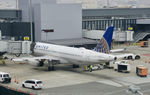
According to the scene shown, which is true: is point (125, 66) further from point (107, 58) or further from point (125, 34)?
point (125, 34)

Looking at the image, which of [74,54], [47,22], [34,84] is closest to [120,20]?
[47,22]

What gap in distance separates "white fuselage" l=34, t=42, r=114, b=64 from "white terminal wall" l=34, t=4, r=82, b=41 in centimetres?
2709

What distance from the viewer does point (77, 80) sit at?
55.2 m

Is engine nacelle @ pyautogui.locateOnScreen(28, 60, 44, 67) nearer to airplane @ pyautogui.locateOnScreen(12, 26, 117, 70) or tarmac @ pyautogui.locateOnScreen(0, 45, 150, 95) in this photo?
airplane @ pyautogui.locateOnScreen(12, 26, 117, 70)

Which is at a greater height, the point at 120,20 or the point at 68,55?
the point at 120,20

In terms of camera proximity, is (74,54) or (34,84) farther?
(74,54)

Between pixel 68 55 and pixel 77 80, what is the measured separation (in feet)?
29.8

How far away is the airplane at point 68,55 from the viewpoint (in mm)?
56562

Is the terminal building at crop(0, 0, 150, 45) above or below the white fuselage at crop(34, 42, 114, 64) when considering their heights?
above

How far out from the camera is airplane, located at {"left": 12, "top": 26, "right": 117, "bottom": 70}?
56562 mm

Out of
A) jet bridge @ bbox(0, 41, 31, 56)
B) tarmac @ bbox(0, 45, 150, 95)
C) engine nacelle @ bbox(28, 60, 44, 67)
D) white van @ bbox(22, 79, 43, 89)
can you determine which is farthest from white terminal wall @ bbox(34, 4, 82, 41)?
white van @ bbox(22, 79, 43, 89)

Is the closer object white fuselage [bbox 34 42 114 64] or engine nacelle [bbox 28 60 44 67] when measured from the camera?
white fuselage [bbox 34 42 114 64]

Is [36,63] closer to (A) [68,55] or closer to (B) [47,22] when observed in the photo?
(A) [68,55]

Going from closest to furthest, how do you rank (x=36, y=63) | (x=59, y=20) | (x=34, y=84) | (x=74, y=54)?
(x=34, y=84), (x=74, y=54), (x=36, y=63), (x=59, y=20)
